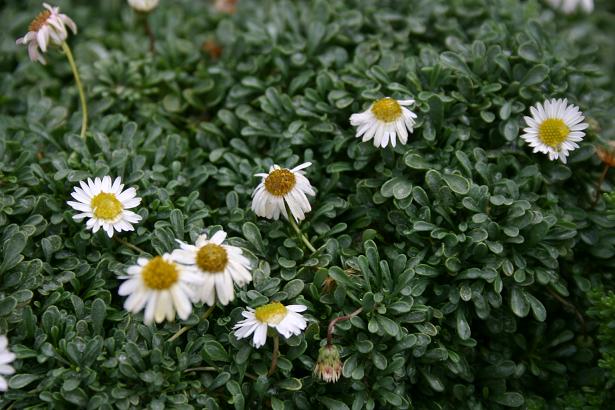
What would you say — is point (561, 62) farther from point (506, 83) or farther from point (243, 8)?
point (243, 8)

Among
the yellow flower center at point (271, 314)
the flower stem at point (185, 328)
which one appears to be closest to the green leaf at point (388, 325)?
the yellow flower center at point (271, 314)

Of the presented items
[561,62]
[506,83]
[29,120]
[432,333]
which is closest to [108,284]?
[29,120]

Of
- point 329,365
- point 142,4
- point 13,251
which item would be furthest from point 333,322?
point 142,4

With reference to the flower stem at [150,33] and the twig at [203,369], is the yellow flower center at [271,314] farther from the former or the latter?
the flower stem at [150,33]

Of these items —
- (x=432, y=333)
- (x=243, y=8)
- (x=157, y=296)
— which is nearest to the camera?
(x=157, y=296)

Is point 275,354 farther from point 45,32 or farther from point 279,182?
point 45,32

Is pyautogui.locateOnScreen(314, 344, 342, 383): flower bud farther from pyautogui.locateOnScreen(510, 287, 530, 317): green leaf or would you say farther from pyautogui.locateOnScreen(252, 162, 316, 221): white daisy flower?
pyautogui.locateOnScreen(510, 287, 530, 317): green leaf
